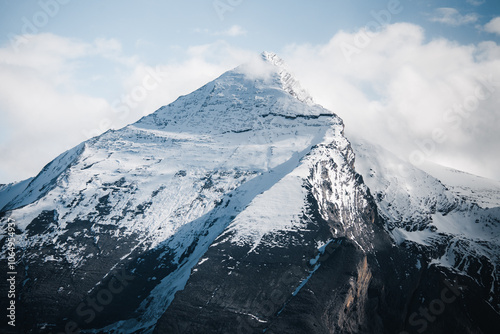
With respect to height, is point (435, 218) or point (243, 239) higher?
point (243, 239)

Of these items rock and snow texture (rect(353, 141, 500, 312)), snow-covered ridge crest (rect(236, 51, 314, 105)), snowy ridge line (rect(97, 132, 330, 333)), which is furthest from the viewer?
snow-covered ridge crest (rect(236, 51, 314, 105))

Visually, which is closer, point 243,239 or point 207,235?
point 243,239

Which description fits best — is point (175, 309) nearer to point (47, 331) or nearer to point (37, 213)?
point (47, 331)

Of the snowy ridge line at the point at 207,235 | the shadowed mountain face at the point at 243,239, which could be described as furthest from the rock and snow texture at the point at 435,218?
the snowy ridge line at the point at 207,235

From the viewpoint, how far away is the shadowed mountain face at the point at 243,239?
63281mm

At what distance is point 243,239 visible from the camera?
244ft

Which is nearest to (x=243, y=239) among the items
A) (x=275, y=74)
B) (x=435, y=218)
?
(x=435, y=218)

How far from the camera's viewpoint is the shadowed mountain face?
63281 millimetres

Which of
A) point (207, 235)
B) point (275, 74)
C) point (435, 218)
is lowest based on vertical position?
point (435, 218)

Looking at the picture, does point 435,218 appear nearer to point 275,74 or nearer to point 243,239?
point 243,239

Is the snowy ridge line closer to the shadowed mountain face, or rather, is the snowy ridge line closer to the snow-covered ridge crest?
the shadowed mountain face

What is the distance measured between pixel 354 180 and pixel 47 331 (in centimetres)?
10275

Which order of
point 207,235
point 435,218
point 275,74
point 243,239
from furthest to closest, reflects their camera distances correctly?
point 275,74 < point 435,218 < point 207,235 < point 243,239

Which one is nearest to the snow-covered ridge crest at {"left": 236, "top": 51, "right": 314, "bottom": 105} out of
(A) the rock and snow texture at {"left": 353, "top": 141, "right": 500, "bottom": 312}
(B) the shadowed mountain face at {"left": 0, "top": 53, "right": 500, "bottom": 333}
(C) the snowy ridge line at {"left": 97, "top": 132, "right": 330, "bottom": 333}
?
(B) the shadowed mountain face at {"left": 0, "top": 53, "right": 500, "bottom": 333}
